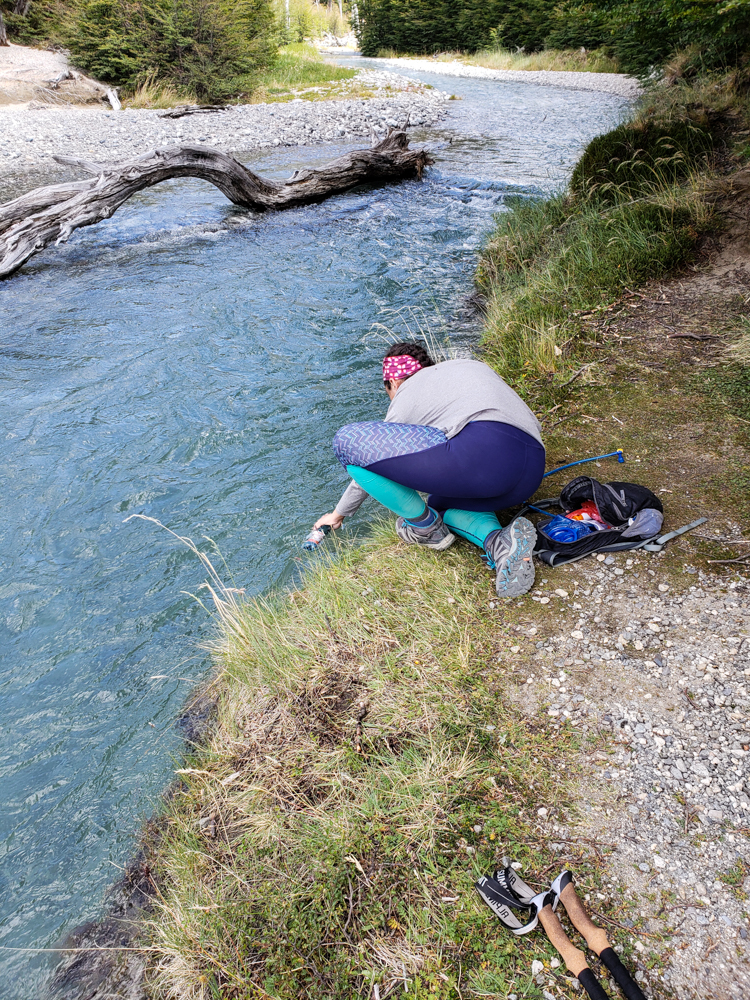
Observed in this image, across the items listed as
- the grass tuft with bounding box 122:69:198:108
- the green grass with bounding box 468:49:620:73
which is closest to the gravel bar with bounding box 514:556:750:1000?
the grass tuft with bounding box 122:69:198:108

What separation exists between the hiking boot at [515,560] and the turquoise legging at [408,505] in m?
0.16

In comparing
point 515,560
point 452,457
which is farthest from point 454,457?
point 515,560

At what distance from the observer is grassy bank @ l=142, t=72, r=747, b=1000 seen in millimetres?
1906

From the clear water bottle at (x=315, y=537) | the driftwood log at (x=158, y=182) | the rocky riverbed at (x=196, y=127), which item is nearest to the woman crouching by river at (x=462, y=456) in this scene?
the clear water bottle at (x=315, y=537)

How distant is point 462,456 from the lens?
2934 mm

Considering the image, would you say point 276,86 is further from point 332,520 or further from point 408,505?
point 408,505

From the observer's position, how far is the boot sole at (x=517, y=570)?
9.84ft

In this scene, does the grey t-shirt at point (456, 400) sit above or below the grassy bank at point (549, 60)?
below

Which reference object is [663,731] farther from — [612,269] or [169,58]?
[169,58]

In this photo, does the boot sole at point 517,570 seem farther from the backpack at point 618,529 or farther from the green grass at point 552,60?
the green grass at point 552,60

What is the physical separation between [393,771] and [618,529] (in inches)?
65.4

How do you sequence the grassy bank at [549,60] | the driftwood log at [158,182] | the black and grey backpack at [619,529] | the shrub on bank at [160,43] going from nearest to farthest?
the black and grey backpack at [619,529] → the driftwood log at [158,182] → the shrub on bank at [160,43] → the grassy bank at [549,60]

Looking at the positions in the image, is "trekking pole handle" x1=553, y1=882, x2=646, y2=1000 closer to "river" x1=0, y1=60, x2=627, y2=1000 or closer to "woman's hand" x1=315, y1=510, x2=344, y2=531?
"river" x1=0, y1=60, x2=627, y2=1000

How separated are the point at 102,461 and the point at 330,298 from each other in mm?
3570
